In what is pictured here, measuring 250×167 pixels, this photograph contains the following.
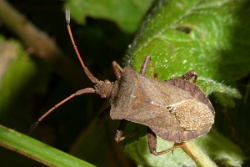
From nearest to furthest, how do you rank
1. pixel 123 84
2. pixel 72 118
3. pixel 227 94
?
pixel 227 94
pixel 123 84
pixel 72 118

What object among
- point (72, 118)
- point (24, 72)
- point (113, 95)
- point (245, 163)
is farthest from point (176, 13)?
point (24, 72)

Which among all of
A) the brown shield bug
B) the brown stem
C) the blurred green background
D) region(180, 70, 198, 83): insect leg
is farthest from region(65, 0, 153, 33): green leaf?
region(180, 70, 198, 83): insect leg

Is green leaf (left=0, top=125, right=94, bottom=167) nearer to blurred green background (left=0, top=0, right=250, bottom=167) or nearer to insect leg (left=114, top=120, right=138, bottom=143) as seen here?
insect leg (left=114, top=120, right=138, bottom=143)

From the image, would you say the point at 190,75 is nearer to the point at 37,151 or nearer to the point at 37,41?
the point at 37,151

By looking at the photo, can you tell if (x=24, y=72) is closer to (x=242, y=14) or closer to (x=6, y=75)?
(x=6, y=75)

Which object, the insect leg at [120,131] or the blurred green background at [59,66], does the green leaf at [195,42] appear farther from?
the blurred green background at [59,66]

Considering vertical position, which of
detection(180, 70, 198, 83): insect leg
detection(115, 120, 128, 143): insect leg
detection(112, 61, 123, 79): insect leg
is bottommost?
detection(115, 120, 128, 143): insect leg

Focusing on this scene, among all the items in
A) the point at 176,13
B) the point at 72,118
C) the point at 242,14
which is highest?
the point at 176,13
